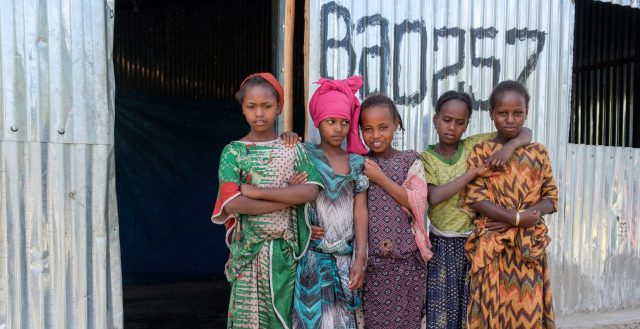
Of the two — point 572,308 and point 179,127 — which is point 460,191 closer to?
point 572,308

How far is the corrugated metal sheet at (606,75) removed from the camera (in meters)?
5.76

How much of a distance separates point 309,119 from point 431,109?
0.88 m

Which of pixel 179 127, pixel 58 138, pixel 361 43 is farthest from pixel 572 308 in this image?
pixel 179 127

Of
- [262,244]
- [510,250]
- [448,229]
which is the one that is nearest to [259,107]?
[262,244]

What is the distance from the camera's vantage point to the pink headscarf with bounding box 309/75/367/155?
2.44 meters

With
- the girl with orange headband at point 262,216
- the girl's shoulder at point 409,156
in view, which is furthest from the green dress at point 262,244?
the girl's shoulder at point 409,156

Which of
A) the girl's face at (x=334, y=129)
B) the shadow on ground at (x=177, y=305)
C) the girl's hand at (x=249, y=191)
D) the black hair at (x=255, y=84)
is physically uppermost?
the black hair at (x=255, y=84)

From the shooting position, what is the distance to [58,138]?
2738mm

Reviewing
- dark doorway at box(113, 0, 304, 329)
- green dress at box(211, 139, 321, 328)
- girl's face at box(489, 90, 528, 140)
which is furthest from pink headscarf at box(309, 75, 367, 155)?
dark doorway at box(113, 0, 304, 329)

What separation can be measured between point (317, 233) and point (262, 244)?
9.7 inches

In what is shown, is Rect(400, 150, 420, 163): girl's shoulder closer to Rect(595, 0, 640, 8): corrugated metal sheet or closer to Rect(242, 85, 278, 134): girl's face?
Rect(242, 85, 278, 134): girl's face

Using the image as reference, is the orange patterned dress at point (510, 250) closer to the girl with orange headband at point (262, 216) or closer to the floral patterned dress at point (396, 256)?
the floral patterned dress at point (396, 256)

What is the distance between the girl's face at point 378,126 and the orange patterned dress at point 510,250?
0.41m

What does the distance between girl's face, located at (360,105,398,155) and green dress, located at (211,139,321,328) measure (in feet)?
1.04
